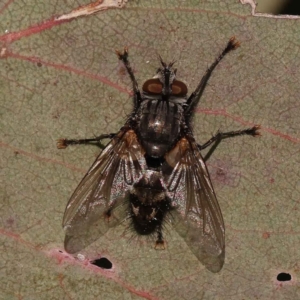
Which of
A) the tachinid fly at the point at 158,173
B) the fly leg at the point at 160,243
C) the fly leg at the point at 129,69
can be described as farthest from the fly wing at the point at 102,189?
the fly leg at the point at 160,243

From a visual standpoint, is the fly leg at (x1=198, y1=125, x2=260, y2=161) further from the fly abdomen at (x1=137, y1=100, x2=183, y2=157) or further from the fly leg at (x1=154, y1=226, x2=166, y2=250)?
the fly leg at (x1=154, y1=226, x2=166, y2=250)

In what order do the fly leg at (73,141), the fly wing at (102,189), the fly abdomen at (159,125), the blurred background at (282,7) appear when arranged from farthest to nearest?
1. the blurred background at (282,7)
2. the fly leg at (73,141)
3. the fly wing at (102,189)
4. the fly abdomen at (159,125)

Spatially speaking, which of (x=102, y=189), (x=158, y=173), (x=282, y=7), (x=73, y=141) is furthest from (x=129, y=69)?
(x=282, y=7)

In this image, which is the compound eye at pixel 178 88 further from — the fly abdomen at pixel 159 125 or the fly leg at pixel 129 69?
the fly leg at pixel 129 69

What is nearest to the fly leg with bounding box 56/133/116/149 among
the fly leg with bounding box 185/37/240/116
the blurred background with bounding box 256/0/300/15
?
the fly leg with bounding box 185/37/240/116

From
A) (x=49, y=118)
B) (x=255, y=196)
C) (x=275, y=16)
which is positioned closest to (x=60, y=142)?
(x=49, y=118)
